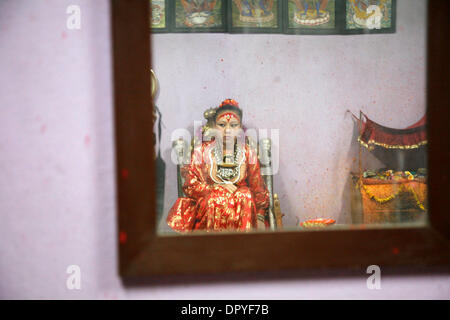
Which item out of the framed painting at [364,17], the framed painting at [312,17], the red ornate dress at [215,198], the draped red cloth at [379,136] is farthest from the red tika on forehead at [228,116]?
the framed painting at [364,17]

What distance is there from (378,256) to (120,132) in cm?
66

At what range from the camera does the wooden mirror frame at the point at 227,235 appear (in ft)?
2.36

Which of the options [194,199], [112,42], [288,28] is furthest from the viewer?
[288,28]

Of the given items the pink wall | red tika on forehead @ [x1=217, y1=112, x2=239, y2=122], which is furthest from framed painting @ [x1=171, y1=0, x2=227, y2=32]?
the pink wall

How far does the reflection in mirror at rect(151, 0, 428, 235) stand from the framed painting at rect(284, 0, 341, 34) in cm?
1

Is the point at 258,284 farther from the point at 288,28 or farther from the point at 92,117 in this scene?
the point at 288,28

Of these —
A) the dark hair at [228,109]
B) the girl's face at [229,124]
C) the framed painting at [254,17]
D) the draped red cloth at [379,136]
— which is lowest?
the draped red cloth at [379,136]

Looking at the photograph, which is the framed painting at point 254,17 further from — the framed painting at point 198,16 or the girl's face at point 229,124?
the girl's face at point 229,124


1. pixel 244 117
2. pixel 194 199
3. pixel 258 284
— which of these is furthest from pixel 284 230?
pixel 244 117

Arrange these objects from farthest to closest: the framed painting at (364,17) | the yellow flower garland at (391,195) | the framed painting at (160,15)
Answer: the framed painting at (364,17), the framed painting at (160,15), the yellow flower garland at (391,195)

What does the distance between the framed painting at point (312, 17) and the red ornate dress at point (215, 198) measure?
0.96 metres

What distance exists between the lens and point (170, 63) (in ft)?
7.00

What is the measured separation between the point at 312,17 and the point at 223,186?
1.29 m

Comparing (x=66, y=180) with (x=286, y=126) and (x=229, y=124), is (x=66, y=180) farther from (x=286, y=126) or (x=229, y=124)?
(x=286, y=126)
